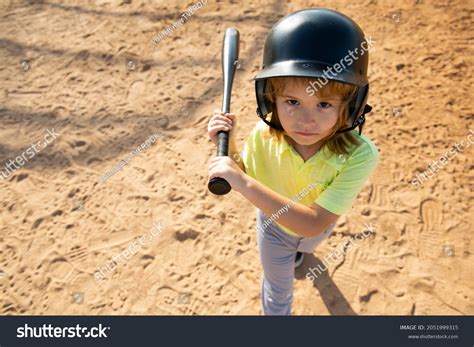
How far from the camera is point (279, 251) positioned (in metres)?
2.06

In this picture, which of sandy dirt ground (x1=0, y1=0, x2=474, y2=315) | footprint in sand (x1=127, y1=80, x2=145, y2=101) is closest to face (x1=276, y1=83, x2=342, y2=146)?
sandy dirt ground (x1=0, y1=0, x2=474, y2=315)

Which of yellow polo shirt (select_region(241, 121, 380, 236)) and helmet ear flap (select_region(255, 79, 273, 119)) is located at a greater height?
helmet ear flap (select_region(255, 79, 273, 119))

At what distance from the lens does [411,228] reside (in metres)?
3.10

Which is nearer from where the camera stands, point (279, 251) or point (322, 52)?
point (322, 52)

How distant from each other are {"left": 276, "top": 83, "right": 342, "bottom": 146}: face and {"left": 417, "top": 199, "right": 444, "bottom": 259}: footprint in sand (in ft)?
6.00

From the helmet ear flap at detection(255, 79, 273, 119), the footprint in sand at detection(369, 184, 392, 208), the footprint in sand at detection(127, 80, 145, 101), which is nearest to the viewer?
the helmet ear flap at detection(255, 79, 273, 119)

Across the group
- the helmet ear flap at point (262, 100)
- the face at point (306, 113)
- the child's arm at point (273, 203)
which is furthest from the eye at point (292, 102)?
the child's arm at point (273, 203)

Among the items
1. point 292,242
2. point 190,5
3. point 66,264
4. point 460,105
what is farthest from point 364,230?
point 190,5

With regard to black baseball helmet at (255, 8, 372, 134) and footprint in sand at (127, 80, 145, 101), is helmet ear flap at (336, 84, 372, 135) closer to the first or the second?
black baseball helmet at (255, 8, 372, 134)

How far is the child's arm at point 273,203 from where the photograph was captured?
1604 millimetres

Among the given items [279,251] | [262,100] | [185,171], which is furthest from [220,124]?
[185,171]

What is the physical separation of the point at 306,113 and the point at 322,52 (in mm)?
257

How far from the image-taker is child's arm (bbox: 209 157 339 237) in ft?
5.26

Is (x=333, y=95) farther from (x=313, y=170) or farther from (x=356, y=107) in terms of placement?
(x=313, y=170)
